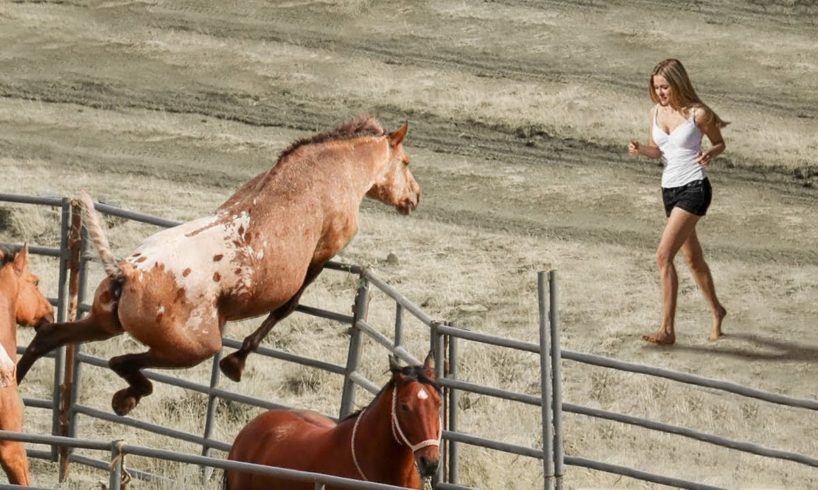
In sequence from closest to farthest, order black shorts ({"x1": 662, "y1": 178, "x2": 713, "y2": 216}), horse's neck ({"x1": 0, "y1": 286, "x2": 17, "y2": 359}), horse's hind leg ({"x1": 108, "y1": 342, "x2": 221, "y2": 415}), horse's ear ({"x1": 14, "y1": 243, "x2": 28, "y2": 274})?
horse's hind leg ({"x1": 108, "y1": 342, "x2": 221, "y2": 415}), horse's neck ({"x1": 0, "y1": 286, "x2": 17, "y2": 359}), horse's ear ({"x1": 14, "y1": 243, "x2": 28, "y2": 274}), black shorts ({"x1": 662, "y1": 178, "x2": 713, "y2": 216})

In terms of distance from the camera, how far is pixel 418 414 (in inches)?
319

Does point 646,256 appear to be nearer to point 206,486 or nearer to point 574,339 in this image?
point 574,339

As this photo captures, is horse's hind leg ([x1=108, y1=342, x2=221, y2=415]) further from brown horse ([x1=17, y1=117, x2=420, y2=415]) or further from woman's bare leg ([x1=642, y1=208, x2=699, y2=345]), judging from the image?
woman's bare leg ([x1=642, y1=208, x2=699, y2=345])

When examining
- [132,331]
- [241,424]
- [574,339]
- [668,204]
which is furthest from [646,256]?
[132,331]

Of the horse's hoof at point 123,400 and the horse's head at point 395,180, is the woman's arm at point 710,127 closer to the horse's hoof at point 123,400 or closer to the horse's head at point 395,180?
the horse's head at point 395,180

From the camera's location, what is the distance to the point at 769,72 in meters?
20.1

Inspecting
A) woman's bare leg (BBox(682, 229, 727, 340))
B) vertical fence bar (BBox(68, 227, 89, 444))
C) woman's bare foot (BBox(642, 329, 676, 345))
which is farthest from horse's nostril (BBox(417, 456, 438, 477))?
woman's bare foot (BBox(642, 329, 676, 345))

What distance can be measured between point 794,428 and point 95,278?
6.32 meters

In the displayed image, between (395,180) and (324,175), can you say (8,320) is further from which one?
(395,180)

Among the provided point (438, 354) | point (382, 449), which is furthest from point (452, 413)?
point (382, 449)

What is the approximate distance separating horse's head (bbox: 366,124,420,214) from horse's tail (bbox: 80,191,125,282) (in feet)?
5.53

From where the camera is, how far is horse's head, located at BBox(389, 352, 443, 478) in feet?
26.5

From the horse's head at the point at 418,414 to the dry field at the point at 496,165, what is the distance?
3.12m

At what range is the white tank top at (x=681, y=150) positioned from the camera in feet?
41.5
